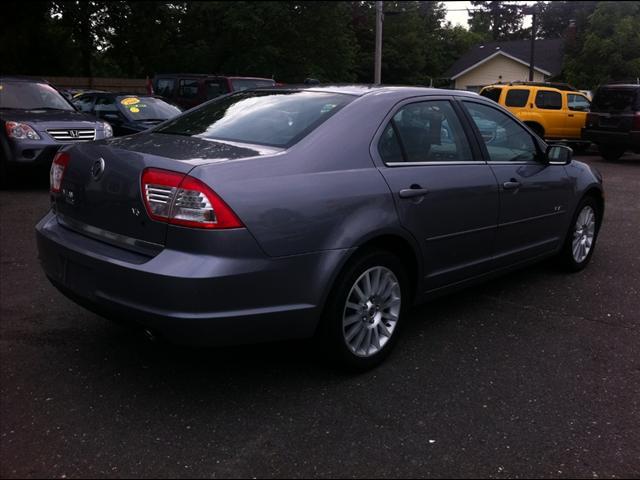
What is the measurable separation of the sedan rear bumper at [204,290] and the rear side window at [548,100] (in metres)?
15.2

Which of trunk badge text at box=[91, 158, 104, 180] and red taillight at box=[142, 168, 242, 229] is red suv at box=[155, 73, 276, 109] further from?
red taillight at box=[142, 168, 242, 229]

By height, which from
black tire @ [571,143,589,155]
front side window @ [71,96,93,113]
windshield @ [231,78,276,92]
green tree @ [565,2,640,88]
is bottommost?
black tire @ [571,143,589,155]

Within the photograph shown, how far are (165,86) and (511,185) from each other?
15.2 m

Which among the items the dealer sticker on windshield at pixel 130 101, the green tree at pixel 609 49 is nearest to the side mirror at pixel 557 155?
the dealer sticker on windshield at pixel 130 101

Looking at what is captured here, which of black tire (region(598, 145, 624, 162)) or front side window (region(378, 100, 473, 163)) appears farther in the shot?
black tire (region(598, 145, 624, 162))

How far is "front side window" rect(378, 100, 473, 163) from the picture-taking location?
3.67 metres

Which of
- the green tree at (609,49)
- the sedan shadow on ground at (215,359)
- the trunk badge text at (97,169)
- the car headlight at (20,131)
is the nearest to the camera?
the trunk badge text at (97,169)

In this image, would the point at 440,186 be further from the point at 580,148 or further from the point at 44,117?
the point at 580,148

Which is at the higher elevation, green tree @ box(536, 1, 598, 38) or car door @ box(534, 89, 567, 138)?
green tree @ box(536, 1, 598, 38)

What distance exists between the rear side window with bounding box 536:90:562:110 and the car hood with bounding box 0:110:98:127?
1185cm

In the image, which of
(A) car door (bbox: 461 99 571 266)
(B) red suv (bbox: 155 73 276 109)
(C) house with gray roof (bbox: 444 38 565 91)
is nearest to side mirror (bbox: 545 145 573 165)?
(A) car door (bbox: 461 99 571 266)

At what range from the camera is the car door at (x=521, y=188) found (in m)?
4.36

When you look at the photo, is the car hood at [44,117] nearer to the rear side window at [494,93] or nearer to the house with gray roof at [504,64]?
the rear side window at [494,93]

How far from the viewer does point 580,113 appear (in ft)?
55.6
